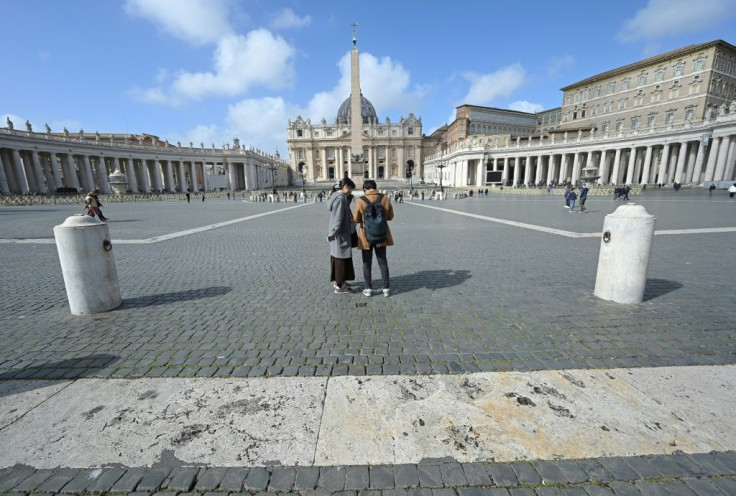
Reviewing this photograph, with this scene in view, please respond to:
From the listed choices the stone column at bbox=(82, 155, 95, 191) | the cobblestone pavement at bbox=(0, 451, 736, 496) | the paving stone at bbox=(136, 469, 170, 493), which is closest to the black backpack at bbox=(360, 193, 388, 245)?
the cobblestone pavement at bbox=(0, 451, 736, 496)

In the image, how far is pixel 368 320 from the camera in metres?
4.04

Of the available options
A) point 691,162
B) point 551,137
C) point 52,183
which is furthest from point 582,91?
point 52,183

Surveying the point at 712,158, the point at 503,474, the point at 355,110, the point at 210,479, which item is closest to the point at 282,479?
the point at 210,479

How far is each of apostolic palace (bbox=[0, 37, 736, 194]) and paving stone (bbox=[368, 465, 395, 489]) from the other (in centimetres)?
3464

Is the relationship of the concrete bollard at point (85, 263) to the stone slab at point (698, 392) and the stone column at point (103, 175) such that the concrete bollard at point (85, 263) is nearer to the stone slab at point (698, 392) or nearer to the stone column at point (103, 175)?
the stone slab at point (698, 392)

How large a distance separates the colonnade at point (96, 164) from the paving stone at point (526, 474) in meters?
56.3

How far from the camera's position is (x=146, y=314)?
14.2 feet

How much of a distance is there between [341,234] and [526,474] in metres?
3.58

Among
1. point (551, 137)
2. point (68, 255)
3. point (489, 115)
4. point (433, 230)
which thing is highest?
point (489, 115)

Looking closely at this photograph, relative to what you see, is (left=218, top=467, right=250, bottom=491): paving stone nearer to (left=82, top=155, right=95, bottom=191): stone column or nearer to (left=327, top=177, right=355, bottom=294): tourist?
(left=327, top=177, right=355, bottom=294): tourist

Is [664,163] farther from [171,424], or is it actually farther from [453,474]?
[171,424]

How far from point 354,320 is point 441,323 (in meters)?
1.04

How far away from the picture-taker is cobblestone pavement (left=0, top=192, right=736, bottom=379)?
3.08m

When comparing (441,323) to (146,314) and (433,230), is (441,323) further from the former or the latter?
(433,230)
